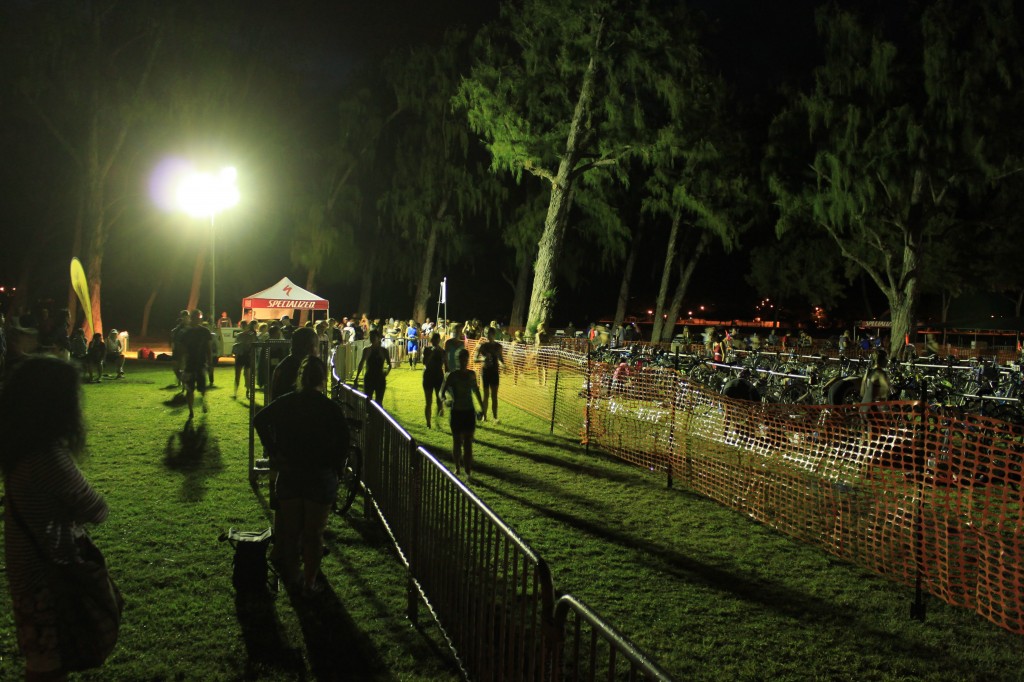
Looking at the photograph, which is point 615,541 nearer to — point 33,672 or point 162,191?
point 33,672

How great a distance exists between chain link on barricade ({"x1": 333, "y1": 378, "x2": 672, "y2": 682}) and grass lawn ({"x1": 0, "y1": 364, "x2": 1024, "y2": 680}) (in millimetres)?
341

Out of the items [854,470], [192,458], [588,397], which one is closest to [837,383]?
[588,397]

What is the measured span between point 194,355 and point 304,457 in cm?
881

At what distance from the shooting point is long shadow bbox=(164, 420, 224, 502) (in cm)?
853

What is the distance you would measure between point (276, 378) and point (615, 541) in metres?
3.77

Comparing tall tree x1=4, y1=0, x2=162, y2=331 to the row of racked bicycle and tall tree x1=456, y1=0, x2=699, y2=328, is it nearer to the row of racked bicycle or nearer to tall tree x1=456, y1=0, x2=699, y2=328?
tall tree x1=456, y1=0, x2=699, y2=328

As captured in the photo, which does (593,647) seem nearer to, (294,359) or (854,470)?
(294,359)

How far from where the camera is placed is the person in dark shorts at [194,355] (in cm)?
1289

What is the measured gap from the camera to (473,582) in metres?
4.09

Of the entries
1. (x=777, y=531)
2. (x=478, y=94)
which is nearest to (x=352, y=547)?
(x=777, y=531)

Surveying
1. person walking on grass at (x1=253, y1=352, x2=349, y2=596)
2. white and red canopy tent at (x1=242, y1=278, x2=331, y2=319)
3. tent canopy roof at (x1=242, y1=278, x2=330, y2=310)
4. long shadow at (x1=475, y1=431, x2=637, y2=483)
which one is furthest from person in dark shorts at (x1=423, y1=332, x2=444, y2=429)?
tent canopy roof at (x1=242, y1=278, x2=330, y2=310)

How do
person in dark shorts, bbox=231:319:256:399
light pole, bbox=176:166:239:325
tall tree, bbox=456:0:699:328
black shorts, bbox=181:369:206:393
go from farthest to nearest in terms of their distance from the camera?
tall tree, bbox=456:0:699:328
light pole, bbox=176:166:239:325
person in dark shorts, bbox=231:319:256:399
black shorts, bbox=181:369:206:393

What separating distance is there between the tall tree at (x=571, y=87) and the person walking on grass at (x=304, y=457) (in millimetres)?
19573

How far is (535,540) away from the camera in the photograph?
7039 mm
